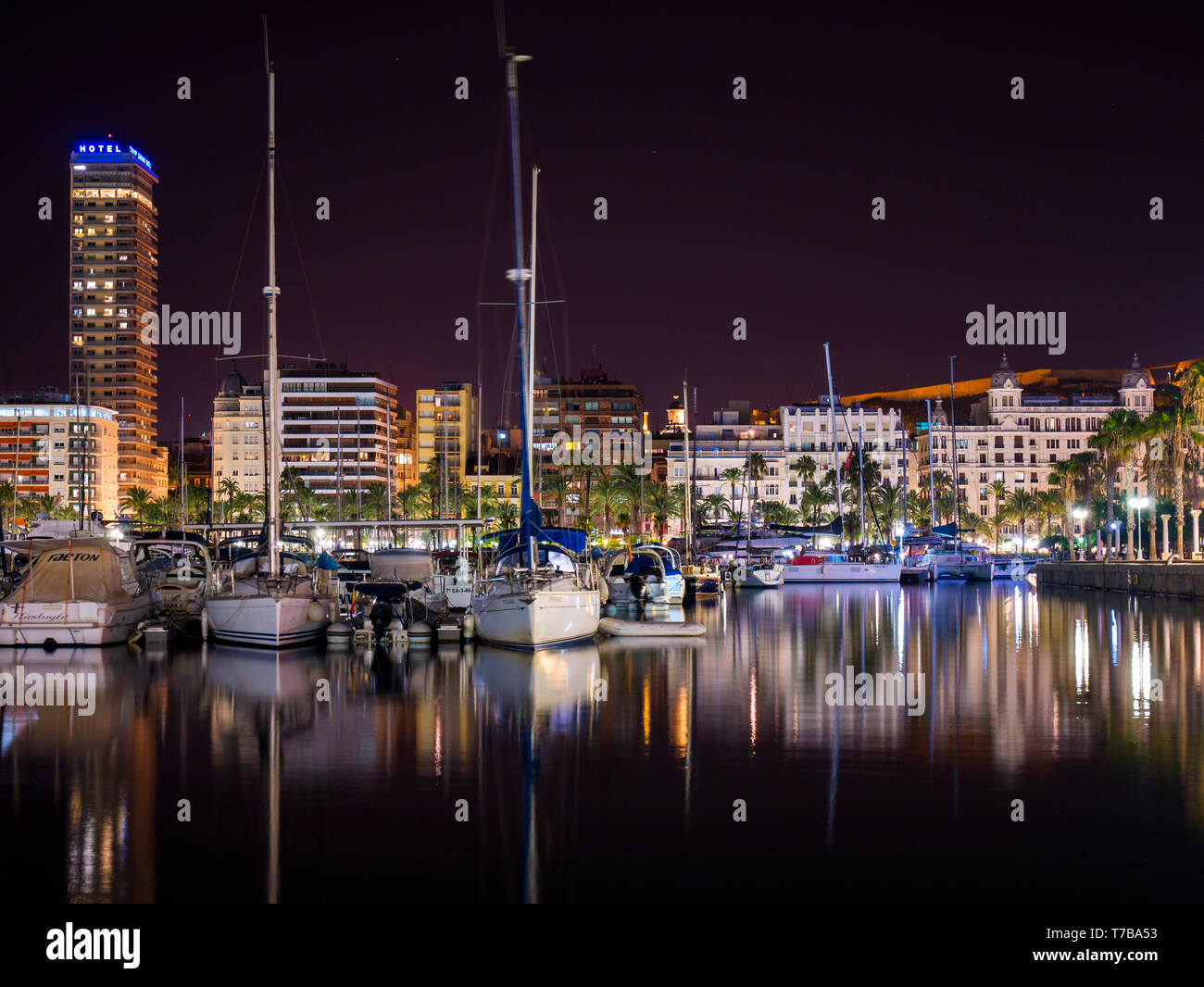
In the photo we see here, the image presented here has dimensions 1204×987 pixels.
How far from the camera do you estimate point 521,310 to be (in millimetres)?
39469

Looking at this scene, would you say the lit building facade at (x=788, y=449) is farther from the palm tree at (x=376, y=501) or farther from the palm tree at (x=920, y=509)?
the palm tree at (x=376, y=501)

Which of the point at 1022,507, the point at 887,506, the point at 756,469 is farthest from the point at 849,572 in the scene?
the point at 1022,507

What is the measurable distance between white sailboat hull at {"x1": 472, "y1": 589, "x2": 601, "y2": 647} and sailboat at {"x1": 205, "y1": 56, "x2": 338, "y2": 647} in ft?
16.8

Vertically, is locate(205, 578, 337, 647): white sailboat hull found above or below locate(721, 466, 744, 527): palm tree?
below

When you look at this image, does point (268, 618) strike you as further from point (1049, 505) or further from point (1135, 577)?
point (1049, 505)

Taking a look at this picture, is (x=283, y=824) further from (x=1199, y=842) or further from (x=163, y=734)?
(x=1199, y=842)

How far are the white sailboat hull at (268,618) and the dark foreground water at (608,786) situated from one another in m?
5.19

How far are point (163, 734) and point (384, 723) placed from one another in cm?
363

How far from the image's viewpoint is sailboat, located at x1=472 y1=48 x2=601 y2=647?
115ft

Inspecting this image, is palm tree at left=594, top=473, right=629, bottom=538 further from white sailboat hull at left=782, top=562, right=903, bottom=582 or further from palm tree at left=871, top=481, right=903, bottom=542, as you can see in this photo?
white sailboat hull at left=782, top=562, right=903, bottom=582

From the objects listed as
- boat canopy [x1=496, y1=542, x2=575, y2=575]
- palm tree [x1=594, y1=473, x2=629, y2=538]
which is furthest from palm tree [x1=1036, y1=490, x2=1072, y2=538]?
boat canopy [x1=496, y1=542, x2=575, y2=575]

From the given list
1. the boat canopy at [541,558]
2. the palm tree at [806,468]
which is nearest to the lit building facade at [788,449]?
the palm tree at [806,468]

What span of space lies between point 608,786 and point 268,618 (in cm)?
2187
